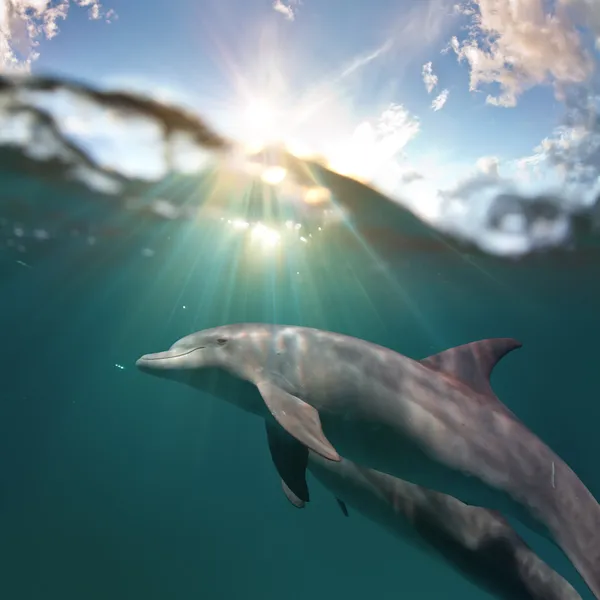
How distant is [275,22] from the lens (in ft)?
25.4

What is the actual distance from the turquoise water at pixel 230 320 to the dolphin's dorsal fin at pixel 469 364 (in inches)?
434

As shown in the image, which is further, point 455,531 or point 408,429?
point 455,531

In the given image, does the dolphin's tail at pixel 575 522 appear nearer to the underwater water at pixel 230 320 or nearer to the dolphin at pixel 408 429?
the dolphin at pixel 408 429

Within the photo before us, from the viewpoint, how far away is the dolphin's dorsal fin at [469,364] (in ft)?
18.7

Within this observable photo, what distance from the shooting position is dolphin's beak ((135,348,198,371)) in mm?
5492

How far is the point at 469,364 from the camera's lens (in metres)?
5.80

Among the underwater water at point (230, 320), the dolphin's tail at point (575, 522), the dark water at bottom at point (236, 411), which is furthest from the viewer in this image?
the dark water at bottom at point (236, 411)

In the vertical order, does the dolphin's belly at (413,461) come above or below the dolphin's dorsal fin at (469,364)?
below

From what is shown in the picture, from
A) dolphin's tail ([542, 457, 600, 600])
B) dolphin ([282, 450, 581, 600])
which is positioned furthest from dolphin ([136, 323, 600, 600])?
dolphin ([282, 450, 581, 600])

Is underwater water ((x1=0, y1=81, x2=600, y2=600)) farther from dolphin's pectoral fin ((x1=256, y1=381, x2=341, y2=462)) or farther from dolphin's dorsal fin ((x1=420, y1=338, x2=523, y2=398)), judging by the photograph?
dolphin's pectoral fin ((x1=256, y1=381, x2=341, y2=462))

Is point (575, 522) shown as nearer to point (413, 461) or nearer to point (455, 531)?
point (413, 461)

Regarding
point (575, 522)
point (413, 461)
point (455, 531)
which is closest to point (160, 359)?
point (413, 461)

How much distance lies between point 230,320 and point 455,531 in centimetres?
3210

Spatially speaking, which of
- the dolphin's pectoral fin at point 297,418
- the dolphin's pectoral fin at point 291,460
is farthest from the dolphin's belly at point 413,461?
the dolphin's pectoral fin at point 297,418
